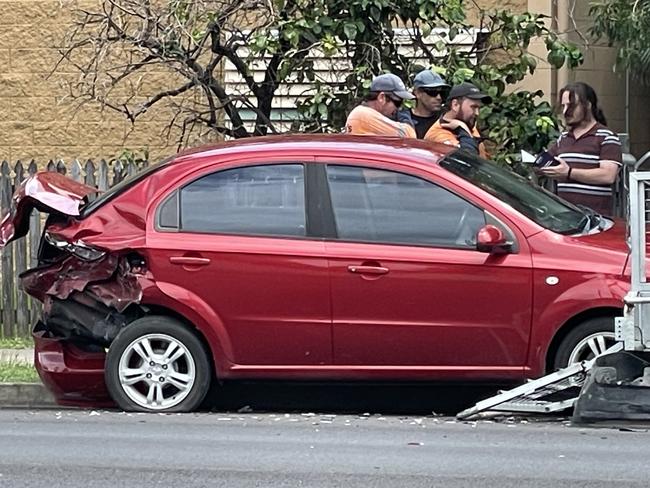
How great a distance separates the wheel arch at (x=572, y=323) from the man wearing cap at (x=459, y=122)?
224 cm

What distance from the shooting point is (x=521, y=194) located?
7.91 meters

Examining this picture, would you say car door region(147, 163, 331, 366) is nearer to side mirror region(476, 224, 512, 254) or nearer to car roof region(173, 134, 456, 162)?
car roof region(173, 134, 456, 162)

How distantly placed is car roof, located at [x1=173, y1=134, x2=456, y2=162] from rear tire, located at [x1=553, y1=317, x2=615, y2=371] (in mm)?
1367

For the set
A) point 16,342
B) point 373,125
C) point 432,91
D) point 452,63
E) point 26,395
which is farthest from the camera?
point 452,63

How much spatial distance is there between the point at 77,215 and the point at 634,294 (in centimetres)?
345

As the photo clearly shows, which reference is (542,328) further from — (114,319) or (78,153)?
(78,153)

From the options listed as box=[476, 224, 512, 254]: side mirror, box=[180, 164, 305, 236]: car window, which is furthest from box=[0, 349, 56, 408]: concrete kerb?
box=[476, 224, 512, 254]: side mirror

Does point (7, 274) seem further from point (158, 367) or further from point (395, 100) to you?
point (395, 100)

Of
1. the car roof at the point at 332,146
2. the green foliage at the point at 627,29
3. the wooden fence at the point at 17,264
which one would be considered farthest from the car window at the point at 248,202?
the green foliage at the point at 627,29

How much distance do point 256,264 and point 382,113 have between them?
7.63 feet

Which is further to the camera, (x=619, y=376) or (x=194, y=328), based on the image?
(x=194, y=328)

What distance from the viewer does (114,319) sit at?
785cm

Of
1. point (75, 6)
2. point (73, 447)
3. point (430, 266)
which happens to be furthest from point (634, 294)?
point (75, 6)

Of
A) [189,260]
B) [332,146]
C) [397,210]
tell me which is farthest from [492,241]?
[189,260]
